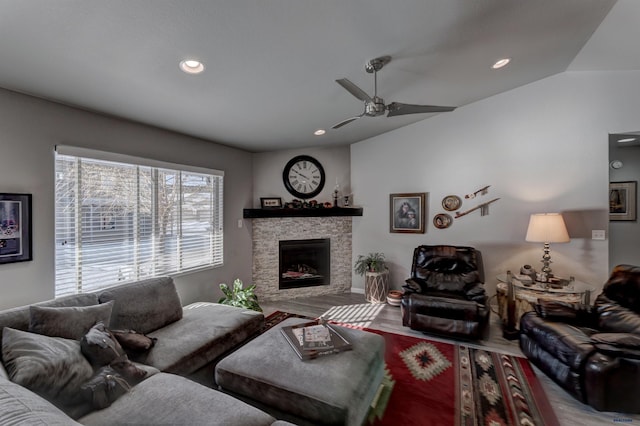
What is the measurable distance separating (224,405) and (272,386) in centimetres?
33

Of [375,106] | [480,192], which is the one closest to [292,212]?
[375,106]

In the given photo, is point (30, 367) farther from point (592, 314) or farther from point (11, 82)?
point (592, 314)

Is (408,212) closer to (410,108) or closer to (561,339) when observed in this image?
(410,108)

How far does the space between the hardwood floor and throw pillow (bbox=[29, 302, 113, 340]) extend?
2330 mm

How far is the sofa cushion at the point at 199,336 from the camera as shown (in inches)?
80.8

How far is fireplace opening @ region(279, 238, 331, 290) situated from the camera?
4848mm

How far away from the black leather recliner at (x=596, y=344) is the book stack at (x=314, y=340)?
5.55 ft

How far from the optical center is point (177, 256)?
3648 mm

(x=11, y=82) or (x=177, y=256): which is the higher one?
(x=11, y=82)

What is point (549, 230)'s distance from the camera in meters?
3.04

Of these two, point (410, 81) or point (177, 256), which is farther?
point (177, 256)

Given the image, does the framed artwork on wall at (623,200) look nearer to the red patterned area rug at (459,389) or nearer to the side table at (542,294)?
the side table at (542,294)

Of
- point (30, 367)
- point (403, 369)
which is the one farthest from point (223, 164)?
point (403, 369)

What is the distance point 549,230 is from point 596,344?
139cm
